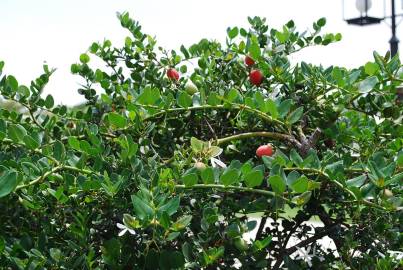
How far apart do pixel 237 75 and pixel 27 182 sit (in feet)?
3.23

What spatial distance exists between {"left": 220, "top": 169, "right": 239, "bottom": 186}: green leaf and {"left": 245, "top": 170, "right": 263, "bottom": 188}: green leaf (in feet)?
0.09

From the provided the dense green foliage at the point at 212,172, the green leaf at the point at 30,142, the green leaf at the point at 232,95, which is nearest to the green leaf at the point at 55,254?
the dense green foliage at the point at 212,172

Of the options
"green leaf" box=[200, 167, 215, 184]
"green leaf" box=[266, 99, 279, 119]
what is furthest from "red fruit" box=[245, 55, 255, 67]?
"green leaf" box=[200, 167, 215, 184]

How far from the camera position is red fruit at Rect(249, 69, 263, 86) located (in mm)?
2055

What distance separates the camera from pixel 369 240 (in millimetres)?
1647

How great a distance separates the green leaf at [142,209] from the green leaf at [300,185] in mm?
307

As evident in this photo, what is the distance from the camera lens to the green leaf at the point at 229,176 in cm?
133

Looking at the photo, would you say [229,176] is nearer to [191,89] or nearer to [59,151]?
[59,151]

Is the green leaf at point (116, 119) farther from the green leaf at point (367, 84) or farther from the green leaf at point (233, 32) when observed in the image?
the green leaf at point (233, 32)

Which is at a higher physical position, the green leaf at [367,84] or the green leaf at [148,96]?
the green leaf at [367,84]

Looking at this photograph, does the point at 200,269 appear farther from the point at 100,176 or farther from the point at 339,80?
the point at 339,80

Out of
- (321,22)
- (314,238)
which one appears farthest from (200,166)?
(321,22)

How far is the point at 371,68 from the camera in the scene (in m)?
1.83

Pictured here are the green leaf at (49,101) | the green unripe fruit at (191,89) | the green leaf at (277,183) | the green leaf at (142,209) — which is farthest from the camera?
the green leaf at (49,101)
